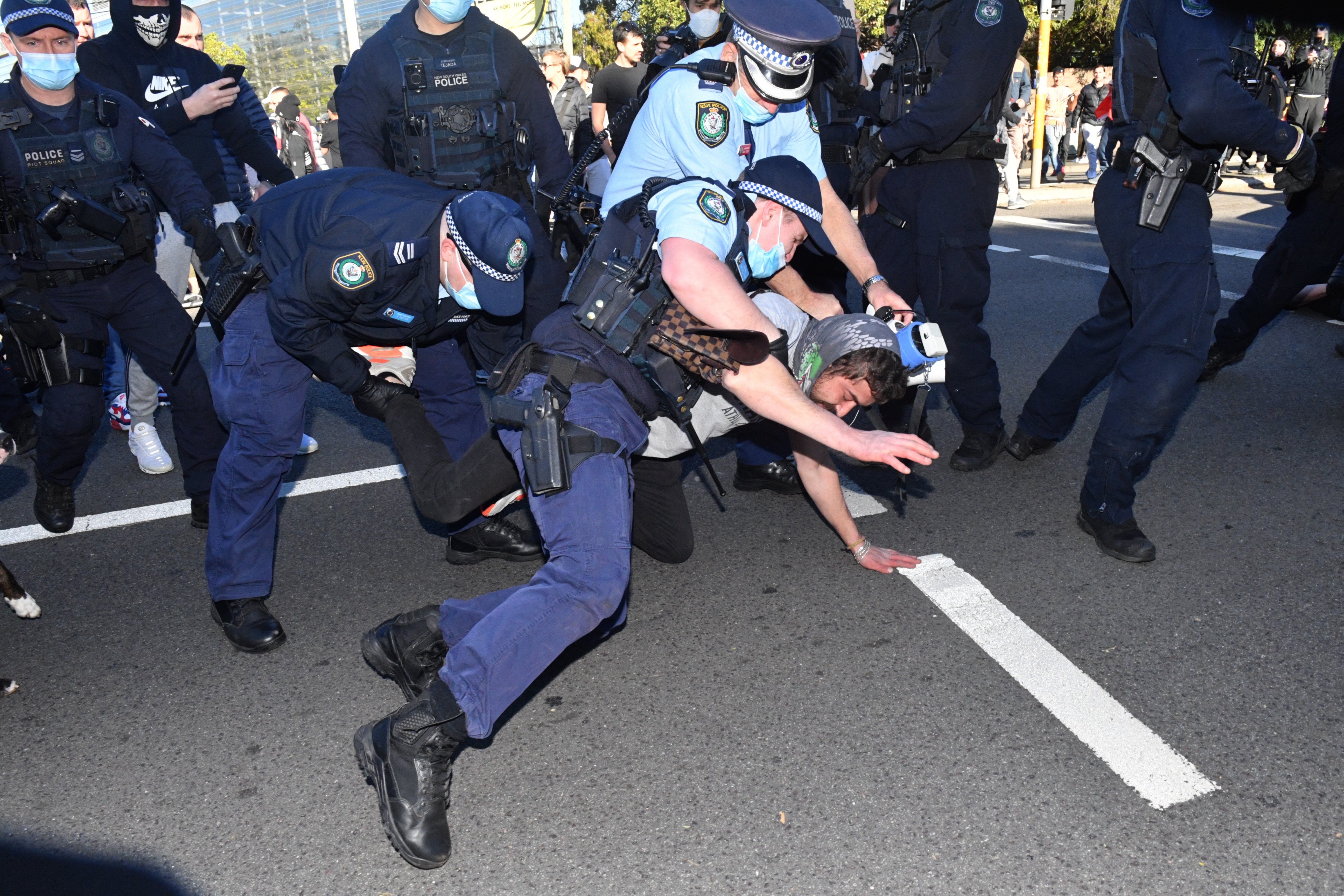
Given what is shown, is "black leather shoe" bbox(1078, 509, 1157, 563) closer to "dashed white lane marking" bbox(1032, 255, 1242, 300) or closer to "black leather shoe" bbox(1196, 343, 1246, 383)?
"black leather shoe" bbox(1196, 343, 1246, 383)

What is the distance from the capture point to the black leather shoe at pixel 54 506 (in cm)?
433

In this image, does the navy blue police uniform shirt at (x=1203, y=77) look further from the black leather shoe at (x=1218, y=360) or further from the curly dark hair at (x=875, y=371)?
the black leather shoe at (x=1218, y=360)

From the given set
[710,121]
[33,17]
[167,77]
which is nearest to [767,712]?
[710,121]

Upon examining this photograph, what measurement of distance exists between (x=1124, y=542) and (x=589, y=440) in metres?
2.07

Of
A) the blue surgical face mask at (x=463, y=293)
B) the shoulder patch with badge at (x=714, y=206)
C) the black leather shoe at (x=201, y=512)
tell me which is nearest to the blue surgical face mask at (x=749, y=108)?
the shoulder patch with badge at (x=714, y=206)

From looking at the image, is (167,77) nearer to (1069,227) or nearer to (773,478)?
(773,478)

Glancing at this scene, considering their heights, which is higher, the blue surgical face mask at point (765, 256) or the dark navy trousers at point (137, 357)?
the blue surgical face mask at point (765, 256)

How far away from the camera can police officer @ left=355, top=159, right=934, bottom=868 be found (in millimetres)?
2436

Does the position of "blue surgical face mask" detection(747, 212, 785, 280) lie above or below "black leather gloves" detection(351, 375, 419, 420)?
above

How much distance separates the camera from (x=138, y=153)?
4.04m

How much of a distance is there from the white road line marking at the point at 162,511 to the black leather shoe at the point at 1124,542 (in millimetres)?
3001

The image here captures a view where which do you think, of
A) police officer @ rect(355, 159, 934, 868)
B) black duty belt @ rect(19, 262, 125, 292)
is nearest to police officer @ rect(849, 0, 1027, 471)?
police officer @ rect(355, 159, 934, 868)

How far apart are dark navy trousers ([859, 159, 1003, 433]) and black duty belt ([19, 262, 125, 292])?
314 cm

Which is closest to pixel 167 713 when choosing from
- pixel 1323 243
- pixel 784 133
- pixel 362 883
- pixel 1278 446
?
pixel 362 883
